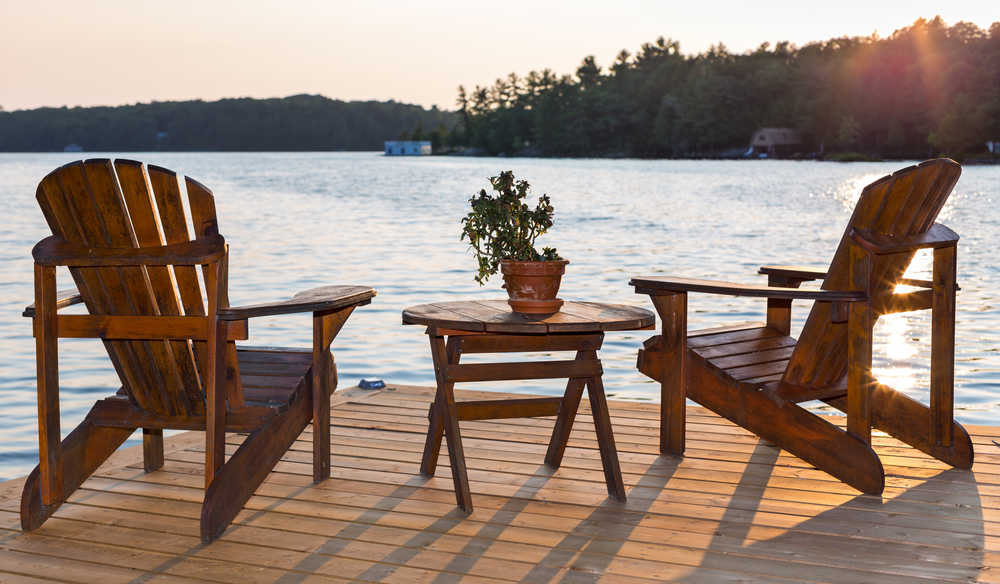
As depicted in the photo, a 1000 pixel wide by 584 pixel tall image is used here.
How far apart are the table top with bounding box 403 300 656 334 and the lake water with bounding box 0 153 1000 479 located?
2594 mm

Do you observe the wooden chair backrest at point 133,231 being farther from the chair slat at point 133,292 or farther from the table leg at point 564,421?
the table leg at point 564,421

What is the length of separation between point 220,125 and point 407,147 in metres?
24.7

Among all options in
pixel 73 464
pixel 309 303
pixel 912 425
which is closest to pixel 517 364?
pixel 309 303

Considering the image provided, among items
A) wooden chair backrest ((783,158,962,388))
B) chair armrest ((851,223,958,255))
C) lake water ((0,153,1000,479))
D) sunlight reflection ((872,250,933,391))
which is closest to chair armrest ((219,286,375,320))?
wooden chair backrest ((783,158,962,388))

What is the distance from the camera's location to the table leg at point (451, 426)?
293 cm

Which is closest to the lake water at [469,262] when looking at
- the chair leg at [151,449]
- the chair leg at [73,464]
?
the chair leg at [151,449]

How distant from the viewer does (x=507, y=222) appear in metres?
3.12

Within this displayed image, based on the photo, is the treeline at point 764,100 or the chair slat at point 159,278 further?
the treeline at point 764,100

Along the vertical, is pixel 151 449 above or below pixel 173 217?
below

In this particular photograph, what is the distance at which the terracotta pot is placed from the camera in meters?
3.11

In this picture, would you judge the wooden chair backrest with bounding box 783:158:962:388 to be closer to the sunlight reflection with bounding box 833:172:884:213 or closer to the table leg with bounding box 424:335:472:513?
the table leg with bounding box 424:335:472:513

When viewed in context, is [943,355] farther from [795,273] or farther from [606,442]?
[606,442]

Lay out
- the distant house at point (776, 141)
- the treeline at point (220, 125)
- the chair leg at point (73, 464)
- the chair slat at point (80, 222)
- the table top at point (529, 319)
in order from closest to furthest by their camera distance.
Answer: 1. the chair slat at point (80, 222)
2. the chair leg at point (73, 464)
3. the table top at point (529, 319)
4. the distant house at point (776, 141)
5. the treeline at point (220, 125)

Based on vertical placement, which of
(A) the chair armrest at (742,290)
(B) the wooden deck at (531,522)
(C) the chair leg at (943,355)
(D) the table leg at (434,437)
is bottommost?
(B) the wooden deck at (531,522)
